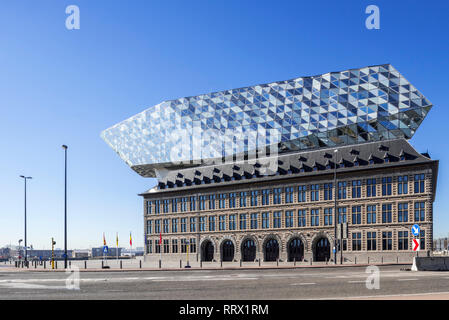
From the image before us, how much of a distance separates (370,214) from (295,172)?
12.9 m

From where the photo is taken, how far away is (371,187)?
6881 cm

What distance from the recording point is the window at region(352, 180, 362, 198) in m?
69.9

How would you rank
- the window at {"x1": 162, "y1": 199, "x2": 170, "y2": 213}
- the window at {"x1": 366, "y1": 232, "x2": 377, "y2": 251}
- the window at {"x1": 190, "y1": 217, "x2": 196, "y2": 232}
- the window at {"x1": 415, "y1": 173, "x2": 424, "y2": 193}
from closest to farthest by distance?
the window at {"x1": 415, "y1": 173, "x2": 424, "y2": 193}, the window at {"x1": 366, "y1": 232, "x2": 377, "y2": 251}, the window at {"x1": 190, "y1": 217, "x2": 196, "y2": 232}, the window at {"x1": 162, "y1": 199, "x2": 170, "y2": 213}

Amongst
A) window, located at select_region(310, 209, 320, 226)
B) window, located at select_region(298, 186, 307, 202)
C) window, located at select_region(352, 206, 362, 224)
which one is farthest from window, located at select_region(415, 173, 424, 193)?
window, located at select_region(298, 186, 307, 202)

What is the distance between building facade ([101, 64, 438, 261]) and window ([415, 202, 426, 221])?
119 mm

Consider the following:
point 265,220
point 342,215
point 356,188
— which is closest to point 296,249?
point 265,220

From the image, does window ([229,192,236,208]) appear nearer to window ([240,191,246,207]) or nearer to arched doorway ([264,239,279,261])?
window ([240,191,246,207])

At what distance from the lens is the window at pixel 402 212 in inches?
2581

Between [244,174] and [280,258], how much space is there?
14.6 metres

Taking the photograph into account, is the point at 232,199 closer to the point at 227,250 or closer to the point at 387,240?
the point at 227,250

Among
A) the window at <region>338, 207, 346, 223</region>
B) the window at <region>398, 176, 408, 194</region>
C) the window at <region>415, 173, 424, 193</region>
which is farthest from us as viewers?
the window at <region>338, 207, 346, 223</region>

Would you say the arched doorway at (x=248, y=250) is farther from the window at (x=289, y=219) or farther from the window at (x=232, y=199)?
the window at (x=289, y=219)

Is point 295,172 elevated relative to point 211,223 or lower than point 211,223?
elevated

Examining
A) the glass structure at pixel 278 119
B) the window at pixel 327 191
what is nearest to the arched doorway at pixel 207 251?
the glass structure at pixel 278 119
